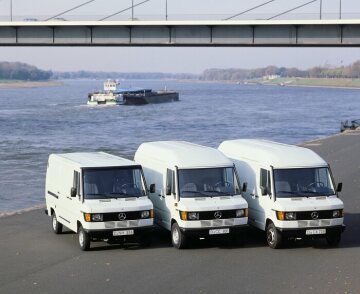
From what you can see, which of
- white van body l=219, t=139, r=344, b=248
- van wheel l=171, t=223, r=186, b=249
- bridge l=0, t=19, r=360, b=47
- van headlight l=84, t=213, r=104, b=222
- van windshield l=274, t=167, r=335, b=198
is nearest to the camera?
van headlight l=84, t=213, r=104, b=222

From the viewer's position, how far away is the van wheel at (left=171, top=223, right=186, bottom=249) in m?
16.6

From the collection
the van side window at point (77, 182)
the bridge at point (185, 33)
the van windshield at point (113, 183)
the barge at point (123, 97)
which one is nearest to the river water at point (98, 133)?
the bridge at point (185, 33)

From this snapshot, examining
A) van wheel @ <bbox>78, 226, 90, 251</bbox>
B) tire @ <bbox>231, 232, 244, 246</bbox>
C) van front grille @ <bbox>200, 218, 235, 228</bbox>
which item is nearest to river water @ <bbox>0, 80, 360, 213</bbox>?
van wheel @ <bbox>78, 226, 90, 251</bbox>

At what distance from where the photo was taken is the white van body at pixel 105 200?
16.3 metres

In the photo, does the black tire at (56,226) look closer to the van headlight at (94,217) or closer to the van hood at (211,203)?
the van headlight at (94,217)

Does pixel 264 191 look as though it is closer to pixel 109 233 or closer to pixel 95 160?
pixel 109 233

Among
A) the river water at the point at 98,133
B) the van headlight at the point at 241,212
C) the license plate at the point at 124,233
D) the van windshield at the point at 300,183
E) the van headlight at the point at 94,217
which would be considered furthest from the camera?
the river water at the point at 98,133

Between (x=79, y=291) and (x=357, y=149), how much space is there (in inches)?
1236

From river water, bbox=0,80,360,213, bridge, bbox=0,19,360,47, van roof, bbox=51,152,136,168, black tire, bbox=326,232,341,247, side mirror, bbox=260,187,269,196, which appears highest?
bridge, bbox=0,19,360,47

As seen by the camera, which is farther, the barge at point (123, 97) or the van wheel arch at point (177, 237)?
the barge at point (123, 97)

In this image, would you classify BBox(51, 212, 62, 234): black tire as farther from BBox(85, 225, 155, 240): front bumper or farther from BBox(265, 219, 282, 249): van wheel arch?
BBox(265, 219, 282, 249): van wheel arch

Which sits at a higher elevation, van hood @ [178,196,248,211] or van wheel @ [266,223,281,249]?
van hood @ [178,196,248,211]

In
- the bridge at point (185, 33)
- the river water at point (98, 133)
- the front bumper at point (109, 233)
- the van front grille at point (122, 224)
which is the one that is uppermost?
the bridge at point (185, 33)

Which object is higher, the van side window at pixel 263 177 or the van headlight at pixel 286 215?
the van side window at pixel 263 177
